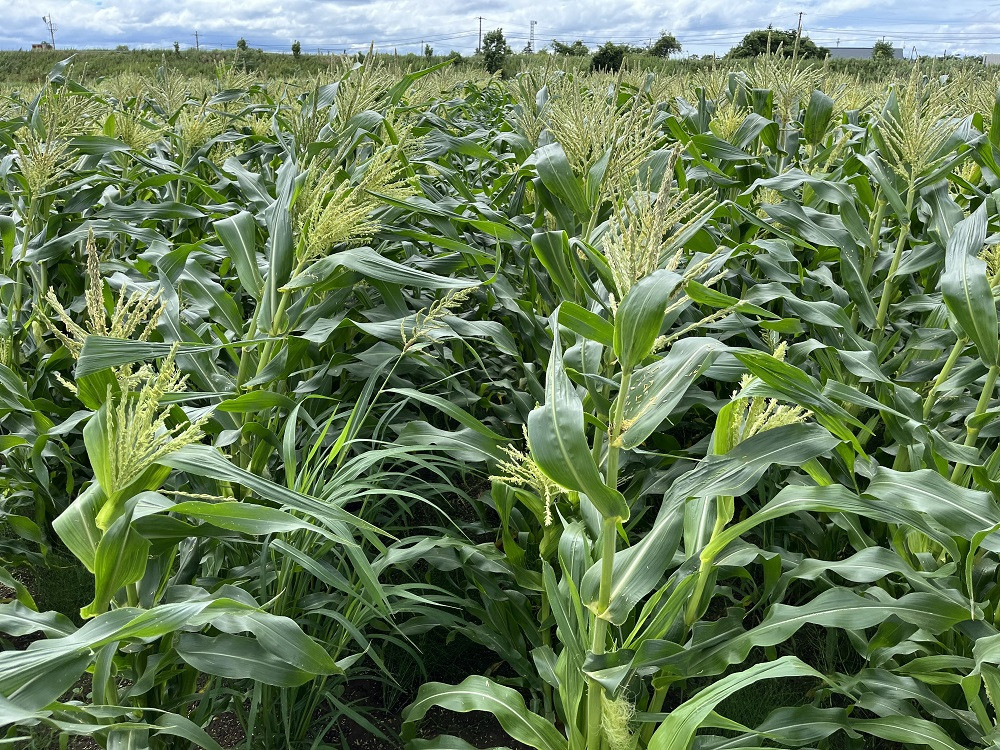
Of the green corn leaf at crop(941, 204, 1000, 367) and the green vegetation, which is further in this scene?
the green vegetation

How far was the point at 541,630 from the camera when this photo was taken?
1955mm

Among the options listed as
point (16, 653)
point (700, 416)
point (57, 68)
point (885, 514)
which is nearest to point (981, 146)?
point (700, 416)

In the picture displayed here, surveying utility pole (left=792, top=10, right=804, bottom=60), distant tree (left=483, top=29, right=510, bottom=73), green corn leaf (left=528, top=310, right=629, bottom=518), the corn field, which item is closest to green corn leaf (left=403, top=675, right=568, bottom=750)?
the corn field

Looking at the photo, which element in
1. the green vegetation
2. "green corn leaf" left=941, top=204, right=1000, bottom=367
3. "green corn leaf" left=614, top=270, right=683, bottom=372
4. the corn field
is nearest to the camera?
"green corn leaf" left=614, top=270, right=683, bottom=372

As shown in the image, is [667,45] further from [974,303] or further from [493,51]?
[974,303]

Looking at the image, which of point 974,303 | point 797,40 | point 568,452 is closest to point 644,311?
point 568,452

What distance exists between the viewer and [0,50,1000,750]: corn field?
134 centimetres

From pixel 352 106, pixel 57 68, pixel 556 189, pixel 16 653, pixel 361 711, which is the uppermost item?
pixel 57 68

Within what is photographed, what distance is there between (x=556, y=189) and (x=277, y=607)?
1536 mm

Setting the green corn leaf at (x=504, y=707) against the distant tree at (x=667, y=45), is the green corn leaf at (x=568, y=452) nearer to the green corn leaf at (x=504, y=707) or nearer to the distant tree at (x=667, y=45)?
the green corn leaf at (x=504, y=707)

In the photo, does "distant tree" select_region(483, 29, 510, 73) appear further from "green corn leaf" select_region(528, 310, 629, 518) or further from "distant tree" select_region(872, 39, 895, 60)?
"green corn leaf" select_region(528, 310, 629, 518)

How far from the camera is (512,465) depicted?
1614 millimetres

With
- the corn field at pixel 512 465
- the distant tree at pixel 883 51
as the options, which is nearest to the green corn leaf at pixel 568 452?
the corn field at pixel 512 465

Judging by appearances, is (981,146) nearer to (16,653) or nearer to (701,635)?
(701,635)
